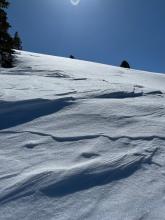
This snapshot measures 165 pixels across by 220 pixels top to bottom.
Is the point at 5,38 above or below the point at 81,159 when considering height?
above

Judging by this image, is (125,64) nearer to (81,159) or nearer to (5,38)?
(5,38)

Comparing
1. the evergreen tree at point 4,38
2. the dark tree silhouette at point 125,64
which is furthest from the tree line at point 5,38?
the dark tree silhouette at point 125,64

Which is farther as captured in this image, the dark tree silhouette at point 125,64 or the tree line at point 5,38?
the dark tree silhouette at point 125,64

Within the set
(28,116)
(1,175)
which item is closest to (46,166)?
(1,175)

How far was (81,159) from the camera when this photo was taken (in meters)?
2.88

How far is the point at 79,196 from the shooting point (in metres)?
2.29

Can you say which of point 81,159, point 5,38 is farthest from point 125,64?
point 81,159

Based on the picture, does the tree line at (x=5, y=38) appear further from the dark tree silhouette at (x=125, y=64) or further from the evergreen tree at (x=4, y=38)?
the dark tree silhouette at (x=125, y=64)

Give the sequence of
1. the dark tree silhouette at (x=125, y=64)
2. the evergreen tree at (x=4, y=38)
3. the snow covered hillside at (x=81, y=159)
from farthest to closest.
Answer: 1. the dark tree silhouette at (x=125, y=64)
2. the evergreen tree at (x=4, y=38)
3. the snow covered hillside at (x=81, y=159)

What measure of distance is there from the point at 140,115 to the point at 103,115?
1.77 feet

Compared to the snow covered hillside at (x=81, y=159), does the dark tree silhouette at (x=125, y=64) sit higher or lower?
higher

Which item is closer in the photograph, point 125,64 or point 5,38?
point 5,38

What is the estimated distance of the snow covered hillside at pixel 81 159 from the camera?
2162 mm

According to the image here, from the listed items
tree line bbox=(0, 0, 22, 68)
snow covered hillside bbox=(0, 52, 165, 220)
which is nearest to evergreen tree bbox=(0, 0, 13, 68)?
tree line bbox=(0, 0, 22, 68)
